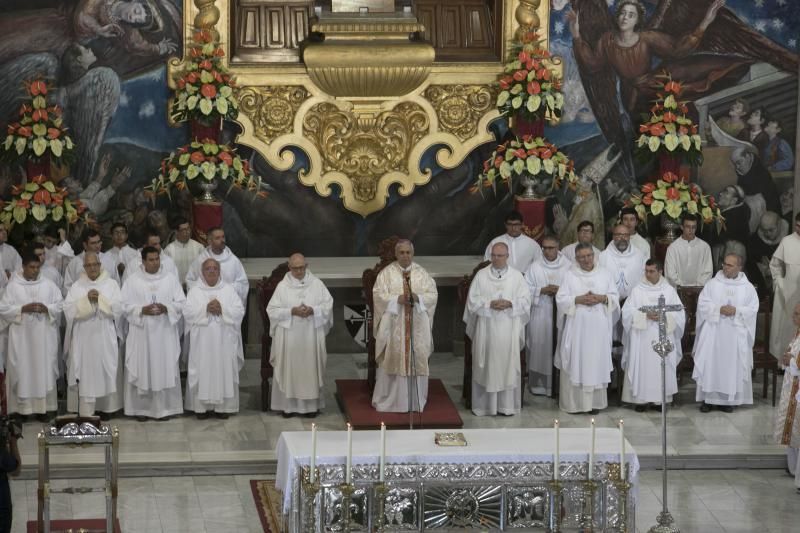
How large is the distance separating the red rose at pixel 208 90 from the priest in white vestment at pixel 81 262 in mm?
2149

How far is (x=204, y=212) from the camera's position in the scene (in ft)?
63.4

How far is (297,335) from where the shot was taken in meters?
17.2

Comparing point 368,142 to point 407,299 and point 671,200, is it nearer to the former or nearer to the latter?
point 671,200

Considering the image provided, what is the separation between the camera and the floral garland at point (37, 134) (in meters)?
18.7

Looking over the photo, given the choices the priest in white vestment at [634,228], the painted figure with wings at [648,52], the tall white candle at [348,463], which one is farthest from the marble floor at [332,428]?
the painted figure with wings at [648,52]

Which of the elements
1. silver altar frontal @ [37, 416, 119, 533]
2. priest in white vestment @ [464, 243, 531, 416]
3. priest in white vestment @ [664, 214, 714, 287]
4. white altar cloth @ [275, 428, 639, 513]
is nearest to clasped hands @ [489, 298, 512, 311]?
priest in white vestment @ [464, 243, 531, 416]

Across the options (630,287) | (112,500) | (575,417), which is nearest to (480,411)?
(575,417)

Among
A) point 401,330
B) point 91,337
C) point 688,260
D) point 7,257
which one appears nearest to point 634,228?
point 688,260

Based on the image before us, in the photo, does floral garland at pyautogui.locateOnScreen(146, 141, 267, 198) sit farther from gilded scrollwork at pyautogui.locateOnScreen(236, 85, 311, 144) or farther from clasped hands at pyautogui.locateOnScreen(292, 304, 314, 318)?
clasped hands at pyautogui.locateOnScreen(292, 304, 314, 318)

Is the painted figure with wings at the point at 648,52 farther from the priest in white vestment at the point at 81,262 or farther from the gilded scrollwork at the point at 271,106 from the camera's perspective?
the priest in white vestment at the point at 81,262

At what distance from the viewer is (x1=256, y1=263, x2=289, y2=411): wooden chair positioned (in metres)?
17.5

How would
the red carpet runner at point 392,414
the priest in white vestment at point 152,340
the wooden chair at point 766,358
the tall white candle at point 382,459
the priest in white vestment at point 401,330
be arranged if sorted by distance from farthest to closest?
the wooden chair at point 766,358 → the priest in white vestment at point 152,340 → the priest in white vestment at point 401,330 → the red carpet runner at point 392,414 → the tall white candle at point 382,459

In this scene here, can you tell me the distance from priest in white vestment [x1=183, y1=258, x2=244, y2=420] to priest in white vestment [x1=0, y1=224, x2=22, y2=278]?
2.36 meters

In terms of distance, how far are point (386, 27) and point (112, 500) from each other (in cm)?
837
